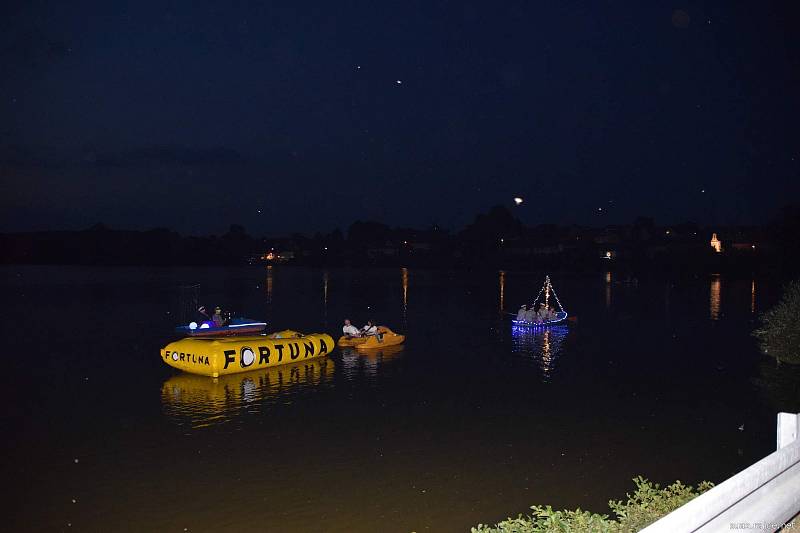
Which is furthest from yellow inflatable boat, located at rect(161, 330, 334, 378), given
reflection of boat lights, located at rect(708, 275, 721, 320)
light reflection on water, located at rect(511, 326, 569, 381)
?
reflection of boat lights, located at rect(708, 275, 721, 320)

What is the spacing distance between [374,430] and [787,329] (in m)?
18.1

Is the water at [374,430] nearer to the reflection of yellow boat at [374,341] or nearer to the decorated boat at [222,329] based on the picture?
the reflection of yellow boat at [374,341]

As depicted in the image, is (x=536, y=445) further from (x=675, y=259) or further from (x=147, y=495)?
(x=675, y=259)

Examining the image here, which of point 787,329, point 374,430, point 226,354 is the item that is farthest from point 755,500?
point 787,329

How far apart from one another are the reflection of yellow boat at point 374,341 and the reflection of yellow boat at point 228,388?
3654mm

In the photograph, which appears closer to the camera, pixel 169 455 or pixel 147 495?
pixel 147 495

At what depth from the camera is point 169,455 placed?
14.9 metres

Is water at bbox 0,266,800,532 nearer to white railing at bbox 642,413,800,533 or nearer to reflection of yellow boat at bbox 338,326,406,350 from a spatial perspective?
reflection of yellow boat at bbox 338,326,406,350

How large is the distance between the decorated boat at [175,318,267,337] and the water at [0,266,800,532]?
189cm

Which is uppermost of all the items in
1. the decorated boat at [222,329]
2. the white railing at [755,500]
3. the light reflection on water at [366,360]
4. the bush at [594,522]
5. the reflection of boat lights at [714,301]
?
the white railing at [755,500]

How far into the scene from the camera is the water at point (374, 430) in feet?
40.0

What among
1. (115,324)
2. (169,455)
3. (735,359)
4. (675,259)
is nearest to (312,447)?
(169,455)

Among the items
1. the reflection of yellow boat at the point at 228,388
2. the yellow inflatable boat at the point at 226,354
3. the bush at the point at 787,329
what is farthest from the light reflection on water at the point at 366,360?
the bush at the point at 787,329

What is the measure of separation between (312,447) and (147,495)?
4048mm
